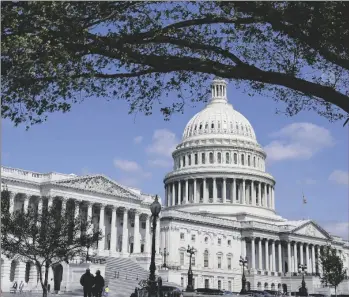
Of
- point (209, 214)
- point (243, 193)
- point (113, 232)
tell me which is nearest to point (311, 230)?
point (243, 193)

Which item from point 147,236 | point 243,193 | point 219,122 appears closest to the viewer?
point 147,236

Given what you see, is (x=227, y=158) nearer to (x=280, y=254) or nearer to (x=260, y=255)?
(x=260, y=255)

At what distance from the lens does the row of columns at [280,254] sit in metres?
129

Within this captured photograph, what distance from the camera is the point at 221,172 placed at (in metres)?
136

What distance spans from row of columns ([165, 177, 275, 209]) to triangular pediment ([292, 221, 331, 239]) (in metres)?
8.99

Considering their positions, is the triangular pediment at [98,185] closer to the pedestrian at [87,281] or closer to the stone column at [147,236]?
the stone column at [147,236]

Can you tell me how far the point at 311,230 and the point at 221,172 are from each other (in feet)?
90.3

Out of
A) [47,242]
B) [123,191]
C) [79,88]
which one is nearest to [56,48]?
[79,88]

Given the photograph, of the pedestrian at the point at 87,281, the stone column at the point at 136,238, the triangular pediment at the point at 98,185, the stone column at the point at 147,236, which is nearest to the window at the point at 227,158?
the stone column at the point at 147,236

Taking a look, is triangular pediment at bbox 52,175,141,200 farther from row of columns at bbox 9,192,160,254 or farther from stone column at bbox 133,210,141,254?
stone column at bbox 133,210,141,254

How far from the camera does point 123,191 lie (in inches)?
3964

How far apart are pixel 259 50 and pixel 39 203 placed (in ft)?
232

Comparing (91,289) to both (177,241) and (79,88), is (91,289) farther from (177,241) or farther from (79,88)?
(177,241)

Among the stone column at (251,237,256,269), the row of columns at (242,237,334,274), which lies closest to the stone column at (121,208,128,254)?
the row of columns at (242,237,334,274)
